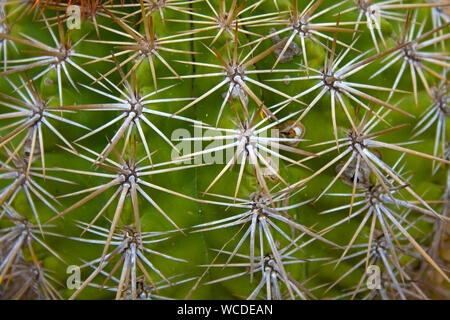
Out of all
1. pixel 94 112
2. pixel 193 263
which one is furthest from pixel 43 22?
pixel 193 263

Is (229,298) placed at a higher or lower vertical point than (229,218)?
lower

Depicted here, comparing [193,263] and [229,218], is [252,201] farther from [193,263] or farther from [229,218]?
[193,263]

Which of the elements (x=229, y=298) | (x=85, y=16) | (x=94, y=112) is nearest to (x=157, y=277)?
(x=229, y=298)
